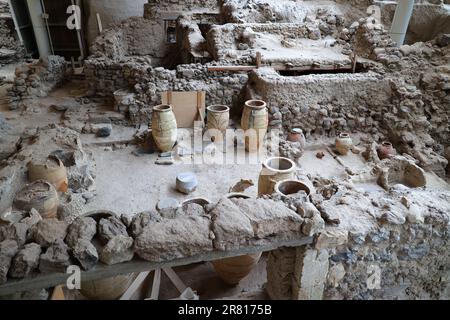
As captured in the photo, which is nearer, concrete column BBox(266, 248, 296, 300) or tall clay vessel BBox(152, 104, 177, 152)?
concrete column BBox(266, 248, 296, 300)

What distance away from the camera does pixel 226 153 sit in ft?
20.1

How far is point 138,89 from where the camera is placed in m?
7.02

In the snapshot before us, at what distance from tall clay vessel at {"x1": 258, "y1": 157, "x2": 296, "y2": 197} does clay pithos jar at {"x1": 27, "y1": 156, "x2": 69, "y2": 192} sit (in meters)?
2.68

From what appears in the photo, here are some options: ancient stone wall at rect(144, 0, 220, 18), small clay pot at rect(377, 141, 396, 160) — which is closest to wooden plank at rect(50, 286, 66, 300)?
small clay pot at rect(377, 141, 396, 160)

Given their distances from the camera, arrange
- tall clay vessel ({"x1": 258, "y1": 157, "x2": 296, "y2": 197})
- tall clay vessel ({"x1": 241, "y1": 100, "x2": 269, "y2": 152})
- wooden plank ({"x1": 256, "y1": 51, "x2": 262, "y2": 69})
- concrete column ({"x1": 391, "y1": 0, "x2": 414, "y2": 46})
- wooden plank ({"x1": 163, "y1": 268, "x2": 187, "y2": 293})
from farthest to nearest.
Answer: concrete column ({"x1": 391, "y1": 0, "x2": 414, "y2": 46}) → wooden plank ({"x1": 256, "y1": 51, "x2": 262, "y2": 69}) → tall clay vessel ({"x1": 241, "y1": 100, "x2": 269, "y2": 152}) → tall clay vessel ({"x1": 258, "y1": 157, "x2": 296, "y2": 197}) → wooden plank ({"x1": 163, "y1": 268, "x2": 187, "y2": 293})

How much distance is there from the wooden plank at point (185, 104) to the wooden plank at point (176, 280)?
157 inches

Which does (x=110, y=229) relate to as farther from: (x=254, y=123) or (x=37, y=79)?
(x=37, y=79)

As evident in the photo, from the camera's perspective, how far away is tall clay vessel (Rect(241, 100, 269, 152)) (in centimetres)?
585

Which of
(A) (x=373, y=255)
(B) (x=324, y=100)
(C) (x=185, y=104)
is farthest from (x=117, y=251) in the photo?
(B) (x=324, y=100)

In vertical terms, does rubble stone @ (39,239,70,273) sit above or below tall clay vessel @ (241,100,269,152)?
above

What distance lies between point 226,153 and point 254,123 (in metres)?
0.75

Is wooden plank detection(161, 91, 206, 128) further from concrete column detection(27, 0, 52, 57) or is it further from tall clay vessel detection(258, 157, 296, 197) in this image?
concrete column detection(27, 0, 52, 57)

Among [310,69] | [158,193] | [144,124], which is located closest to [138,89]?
[144,124]
